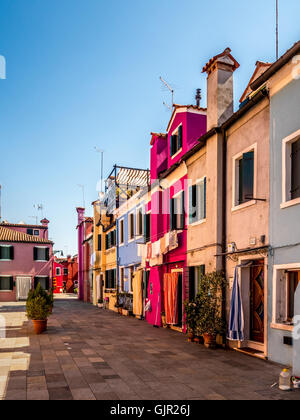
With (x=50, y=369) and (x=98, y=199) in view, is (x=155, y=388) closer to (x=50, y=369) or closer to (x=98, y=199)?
(x=50, y=369)

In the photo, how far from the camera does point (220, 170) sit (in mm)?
11742

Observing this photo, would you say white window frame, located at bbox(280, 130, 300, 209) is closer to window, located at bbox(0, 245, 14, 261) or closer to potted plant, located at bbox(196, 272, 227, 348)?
potted plant, located at bbox(196, 272, 227, 348)

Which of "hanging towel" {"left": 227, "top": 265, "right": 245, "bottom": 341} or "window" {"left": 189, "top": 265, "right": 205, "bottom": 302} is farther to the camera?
"window" {"left": 189, "top": 265, "right": 205, "bottom": 302}

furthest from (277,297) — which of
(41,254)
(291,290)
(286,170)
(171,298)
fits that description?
(41,254)

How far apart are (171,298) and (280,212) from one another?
279 inches

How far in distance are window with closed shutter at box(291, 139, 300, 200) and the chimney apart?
3.78m

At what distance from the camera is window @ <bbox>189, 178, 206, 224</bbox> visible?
13062 millimetres

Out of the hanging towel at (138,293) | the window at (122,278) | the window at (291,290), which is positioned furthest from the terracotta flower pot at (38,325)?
the window at (122,278)

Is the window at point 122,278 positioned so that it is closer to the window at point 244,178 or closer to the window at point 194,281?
the window at point 194,281

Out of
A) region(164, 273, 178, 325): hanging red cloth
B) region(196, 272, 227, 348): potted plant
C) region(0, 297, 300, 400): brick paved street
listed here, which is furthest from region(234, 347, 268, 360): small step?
region(164, 273, 178, 325): hanging red cloth

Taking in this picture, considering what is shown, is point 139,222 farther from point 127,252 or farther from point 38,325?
point 38,325

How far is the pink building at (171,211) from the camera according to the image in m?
14.7

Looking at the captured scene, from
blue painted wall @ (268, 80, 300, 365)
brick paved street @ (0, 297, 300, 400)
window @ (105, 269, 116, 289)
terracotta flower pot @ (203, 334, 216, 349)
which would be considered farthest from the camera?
window @ (105, 269, 116, 289)
